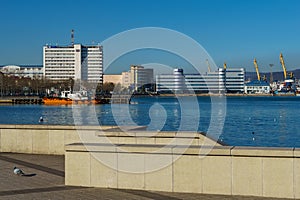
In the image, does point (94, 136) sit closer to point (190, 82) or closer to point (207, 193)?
point (207, 193)

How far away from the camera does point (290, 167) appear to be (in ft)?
23.8

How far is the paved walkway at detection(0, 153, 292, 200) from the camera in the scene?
293 inches

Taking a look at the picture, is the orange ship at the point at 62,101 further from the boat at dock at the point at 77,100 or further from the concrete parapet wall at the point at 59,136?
the concrete parapet wall at the point at 59,136

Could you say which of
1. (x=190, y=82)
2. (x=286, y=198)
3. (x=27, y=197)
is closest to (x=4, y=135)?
(x=27, y=197)

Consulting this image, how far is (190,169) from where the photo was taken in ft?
25.4

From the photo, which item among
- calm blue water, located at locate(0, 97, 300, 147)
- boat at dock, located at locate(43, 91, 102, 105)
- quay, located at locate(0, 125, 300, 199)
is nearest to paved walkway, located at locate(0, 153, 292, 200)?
quay, located at locate(0, 125, 300, 199)

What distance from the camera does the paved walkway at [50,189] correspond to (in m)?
7.44

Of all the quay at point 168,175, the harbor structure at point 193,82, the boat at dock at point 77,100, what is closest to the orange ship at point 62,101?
the boat at dock at point 77,100

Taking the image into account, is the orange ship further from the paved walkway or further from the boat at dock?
the paved walkway

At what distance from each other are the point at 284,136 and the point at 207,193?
27080 mm

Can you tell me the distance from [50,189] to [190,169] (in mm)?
2442

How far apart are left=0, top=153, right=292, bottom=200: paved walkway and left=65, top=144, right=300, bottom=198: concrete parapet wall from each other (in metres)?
0.20

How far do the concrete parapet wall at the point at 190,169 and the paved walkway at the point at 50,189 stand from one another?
0.66 ft

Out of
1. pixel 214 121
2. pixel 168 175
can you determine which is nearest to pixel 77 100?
pixel 214 121
